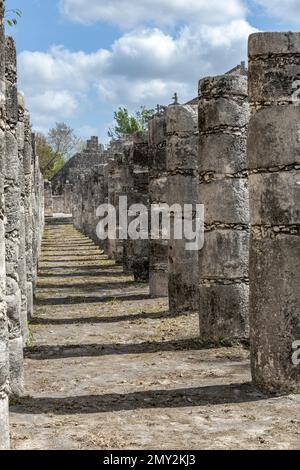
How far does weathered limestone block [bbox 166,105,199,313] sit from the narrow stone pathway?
0.51 metres

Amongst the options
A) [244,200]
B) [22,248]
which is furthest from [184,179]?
[22,248]

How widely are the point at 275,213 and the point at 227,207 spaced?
2591 millimetres

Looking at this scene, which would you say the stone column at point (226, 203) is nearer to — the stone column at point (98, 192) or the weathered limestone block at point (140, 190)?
the weathered limestone block at point (140, 190)

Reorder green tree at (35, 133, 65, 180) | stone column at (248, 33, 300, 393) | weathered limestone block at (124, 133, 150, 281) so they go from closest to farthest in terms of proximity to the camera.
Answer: stone column at (248, 33, 300, 393) → weathered limestone block at (124, 133, 150, 281) → green tree at (35, 133, 65, 180)

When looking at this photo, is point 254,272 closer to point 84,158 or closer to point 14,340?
point 14,340

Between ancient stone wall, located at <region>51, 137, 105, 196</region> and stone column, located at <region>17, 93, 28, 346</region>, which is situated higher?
ancient stone wall, located at <region>51, 137, 105, 196</region>

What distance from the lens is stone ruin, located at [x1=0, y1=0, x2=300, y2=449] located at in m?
6.76

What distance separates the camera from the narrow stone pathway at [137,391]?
5.65 metres

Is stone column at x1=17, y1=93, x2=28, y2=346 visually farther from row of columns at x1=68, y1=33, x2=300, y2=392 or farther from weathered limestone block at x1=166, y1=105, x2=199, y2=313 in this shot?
weathered limestone block at x1=166, y1=105, x2=199, y2=313

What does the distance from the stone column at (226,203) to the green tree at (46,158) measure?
6693 centimetres

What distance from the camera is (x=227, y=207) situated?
371 inches

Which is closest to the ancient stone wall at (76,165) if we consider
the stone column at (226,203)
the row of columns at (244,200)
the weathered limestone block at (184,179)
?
the row of columns at (244,200)

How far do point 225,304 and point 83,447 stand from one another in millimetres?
4331

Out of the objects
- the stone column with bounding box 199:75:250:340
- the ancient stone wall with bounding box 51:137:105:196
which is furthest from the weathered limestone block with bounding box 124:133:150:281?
the ancient stone wall with bounding box 51:137:105:196
